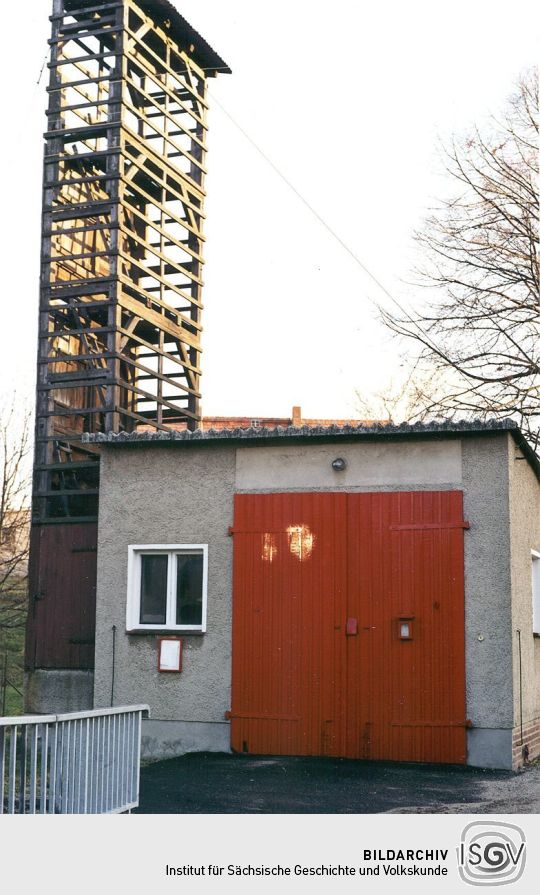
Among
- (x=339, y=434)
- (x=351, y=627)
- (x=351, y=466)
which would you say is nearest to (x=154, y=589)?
(x=351, y=627)

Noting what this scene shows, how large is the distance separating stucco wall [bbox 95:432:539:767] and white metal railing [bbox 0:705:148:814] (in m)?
4.42

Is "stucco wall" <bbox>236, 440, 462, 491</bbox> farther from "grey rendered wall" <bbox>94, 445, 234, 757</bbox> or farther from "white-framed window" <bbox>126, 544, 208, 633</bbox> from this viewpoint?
"white-framed window" <bbox>126, 544, 208, 633</bbox>

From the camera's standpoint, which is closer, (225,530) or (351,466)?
(351,466)

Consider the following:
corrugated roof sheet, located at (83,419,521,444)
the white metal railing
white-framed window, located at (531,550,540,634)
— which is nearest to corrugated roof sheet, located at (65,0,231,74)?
corrugated roof sheet, located at (83,419,521,444)

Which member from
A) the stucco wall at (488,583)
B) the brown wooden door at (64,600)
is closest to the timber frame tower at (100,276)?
the brown wooden door at (64,600)

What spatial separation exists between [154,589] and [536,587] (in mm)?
4929

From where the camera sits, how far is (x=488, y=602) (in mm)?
12344

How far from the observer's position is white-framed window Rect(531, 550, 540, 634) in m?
14.2

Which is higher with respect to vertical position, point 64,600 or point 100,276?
point 100,276

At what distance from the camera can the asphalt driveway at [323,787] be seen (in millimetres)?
9430

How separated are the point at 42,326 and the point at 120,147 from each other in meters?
3.15

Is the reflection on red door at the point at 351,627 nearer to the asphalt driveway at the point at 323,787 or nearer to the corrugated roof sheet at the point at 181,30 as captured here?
the asphalt driveway at the point at 323,787
